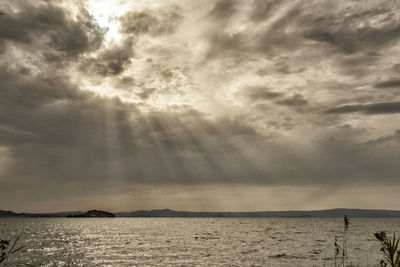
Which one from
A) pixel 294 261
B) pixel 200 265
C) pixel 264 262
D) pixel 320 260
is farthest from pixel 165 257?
pixel 320 260

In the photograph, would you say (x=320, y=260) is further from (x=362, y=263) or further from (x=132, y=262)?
(x=132, y=262)

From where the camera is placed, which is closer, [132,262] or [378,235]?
[378,235]

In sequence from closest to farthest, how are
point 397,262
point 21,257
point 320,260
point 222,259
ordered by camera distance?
point 397,262 < point 320,260 < point 222,259 < point 21,257

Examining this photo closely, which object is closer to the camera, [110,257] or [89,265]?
[89,265]

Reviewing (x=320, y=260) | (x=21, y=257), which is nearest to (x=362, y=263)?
(x=320, y=260)

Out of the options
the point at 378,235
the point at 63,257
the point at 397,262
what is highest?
the point at 378,235

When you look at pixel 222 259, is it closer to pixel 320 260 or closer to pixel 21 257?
pixel 320 260

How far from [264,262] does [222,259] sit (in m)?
6.56

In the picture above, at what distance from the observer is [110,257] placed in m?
48.5

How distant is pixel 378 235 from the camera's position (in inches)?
408

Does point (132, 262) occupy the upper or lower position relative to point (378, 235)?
lower

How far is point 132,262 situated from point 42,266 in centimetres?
1152

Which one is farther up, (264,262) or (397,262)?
(397,262)

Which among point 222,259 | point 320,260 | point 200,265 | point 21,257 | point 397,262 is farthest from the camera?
point 21,257
